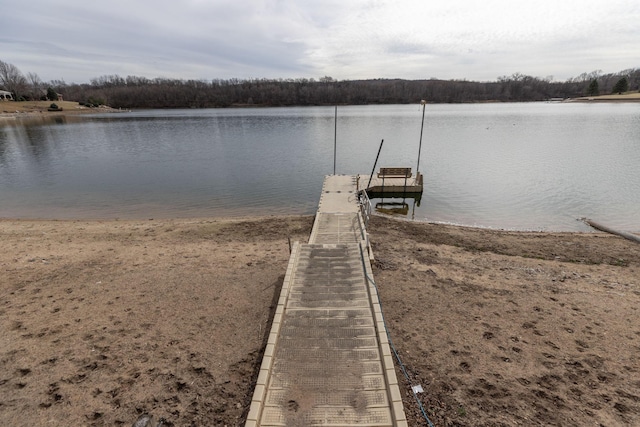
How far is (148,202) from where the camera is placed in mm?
18750

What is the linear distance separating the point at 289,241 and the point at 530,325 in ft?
23.8

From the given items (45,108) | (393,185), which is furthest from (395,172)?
(45,108)

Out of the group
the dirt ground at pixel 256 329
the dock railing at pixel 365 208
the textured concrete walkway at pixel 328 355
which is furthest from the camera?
the dock railing at pixel 365 208

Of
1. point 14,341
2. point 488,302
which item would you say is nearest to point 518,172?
point 488,302

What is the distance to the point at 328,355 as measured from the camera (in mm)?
5055

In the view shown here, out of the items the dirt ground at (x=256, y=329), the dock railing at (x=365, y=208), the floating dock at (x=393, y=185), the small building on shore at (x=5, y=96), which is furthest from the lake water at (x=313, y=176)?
the small building on shore at (x=5, y=96)

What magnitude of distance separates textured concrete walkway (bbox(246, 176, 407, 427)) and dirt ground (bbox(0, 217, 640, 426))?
1.78 ft

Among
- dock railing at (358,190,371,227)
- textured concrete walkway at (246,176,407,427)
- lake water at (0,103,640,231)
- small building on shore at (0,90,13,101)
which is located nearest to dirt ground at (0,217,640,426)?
textured concrete walkway at (246,176,407,427)

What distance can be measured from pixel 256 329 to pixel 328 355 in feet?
6.20

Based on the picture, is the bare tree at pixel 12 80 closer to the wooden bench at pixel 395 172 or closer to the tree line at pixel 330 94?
the tree line at pixel 330 94

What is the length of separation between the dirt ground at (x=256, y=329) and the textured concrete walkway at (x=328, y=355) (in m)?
0.54

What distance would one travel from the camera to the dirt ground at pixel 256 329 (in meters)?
4.52

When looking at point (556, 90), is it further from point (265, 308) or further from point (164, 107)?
point (265, 308)

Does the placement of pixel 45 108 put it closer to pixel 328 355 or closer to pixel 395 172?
pixel 395 172
